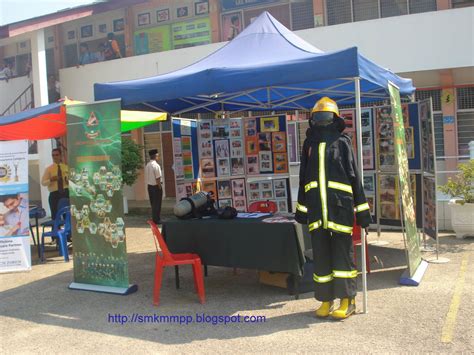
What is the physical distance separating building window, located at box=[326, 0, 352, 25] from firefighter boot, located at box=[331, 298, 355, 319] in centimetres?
1120

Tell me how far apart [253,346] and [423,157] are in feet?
13.6

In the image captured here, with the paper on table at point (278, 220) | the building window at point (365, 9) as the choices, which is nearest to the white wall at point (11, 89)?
the building window at point (365, 9)

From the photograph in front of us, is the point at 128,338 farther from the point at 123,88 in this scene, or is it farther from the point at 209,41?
the point at 209,41

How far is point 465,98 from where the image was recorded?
13.3 metres

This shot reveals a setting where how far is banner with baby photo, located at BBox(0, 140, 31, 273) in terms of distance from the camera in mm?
7324

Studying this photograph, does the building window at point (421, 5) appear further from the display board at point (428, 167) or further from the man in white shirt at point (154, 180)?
the man in white shirt at point (154, 180)

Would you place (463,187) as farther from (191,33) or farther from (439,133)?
(191,33)

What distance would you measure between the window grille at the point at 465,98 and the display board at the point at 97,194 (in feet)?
34.5

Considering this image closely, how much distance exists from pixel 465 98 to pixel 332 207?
10352 mm

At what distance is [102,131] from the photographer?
5938 mm

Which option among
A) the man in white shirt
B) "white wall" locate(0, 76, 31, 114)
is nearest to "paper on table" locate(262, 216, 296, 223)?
the man in white shirt

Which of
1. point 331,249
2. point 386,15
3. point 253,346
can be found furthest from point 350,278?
point 386,15

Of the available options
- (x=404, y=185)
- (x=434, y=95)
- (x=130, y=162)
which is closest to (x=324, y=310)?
(x=404, y=185)

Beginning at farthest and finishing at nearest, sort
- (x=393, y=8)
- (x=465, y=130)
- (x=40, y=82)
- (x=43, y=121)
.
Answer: (x=393, y=8) → (x=40, y=82) → (x=465, y=130) → (x=43, y=121)
